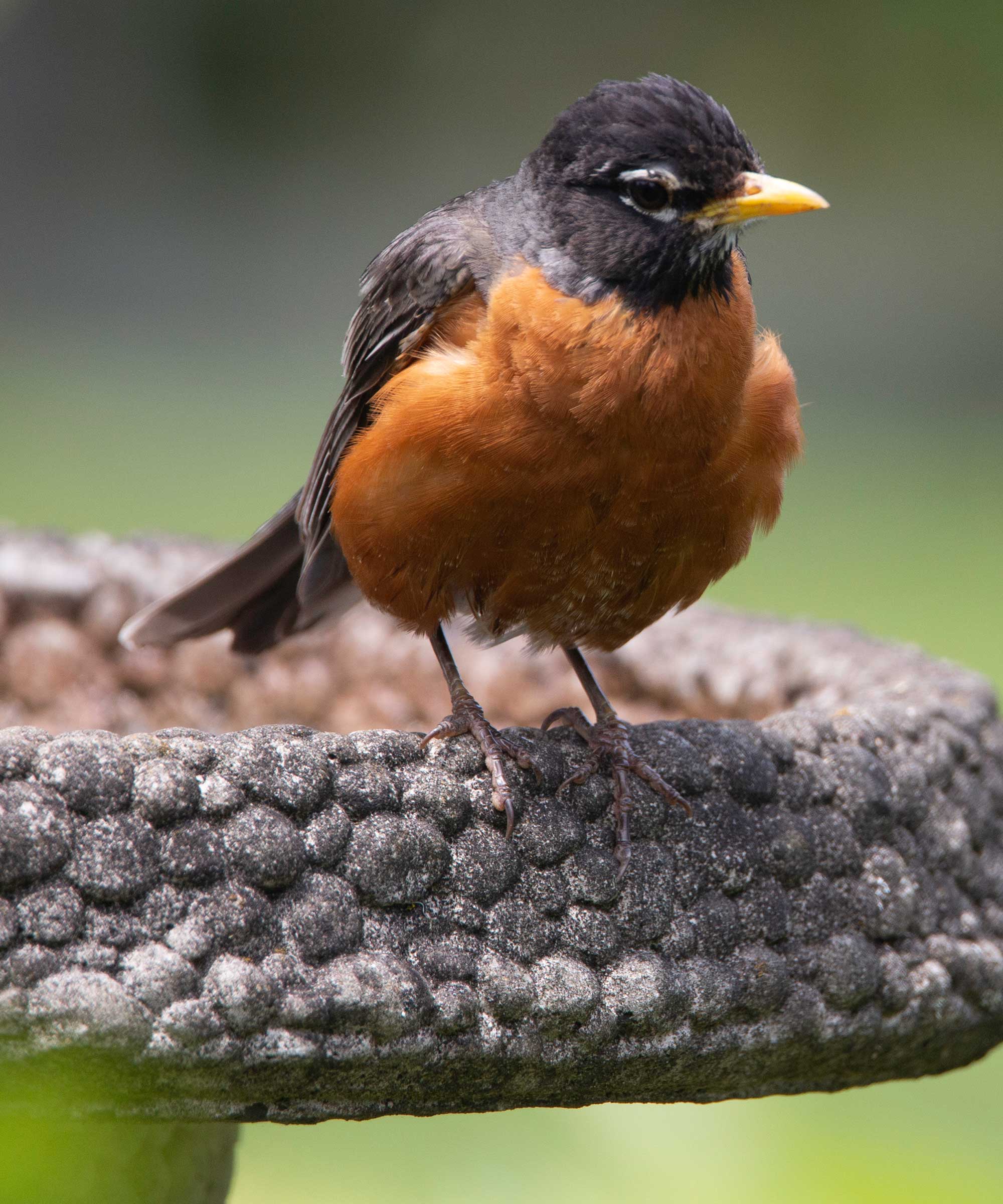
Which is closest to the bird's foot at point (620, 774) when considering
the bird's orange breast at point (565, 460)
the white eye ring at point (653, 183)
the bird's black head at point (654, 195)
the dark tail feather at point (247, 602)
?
the bird's orange breast at point (565, 460)

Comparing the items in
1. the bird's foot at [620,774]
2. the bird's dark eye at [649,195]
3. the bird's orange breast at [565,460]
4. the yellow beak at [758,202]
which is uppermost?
the bird's dark eye at [649,195]

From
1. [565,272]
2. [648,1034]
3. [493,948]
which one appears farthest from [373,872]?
[565,272]

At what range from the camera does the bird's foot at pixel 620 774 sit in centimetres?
176

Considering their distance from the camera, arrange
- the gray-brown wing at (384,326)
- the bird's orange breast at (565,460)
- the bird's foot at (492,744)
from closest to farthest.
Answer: the bird's foot at (492,744) → the bird's orange breast at (565,460) → the gray-brown wing at (384,326)

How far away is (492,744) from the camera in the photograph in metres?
1.82

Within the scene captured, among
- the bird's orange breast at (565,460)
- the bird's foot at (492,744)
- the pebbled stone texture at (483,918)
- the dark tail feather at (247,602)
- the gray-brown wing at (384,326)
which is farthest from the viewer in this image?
the dark tail feather at (247,602)

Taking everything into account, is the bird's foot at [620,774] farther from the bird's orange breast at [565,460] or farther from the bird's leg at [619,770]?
the bird's orange breast at [565,460]

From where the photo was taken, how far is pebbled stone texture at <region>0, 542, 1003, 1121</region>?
4.29 feet

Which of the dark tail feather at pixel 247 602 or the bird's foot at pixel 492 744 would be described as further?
the dark tail feather at pixel 247 602

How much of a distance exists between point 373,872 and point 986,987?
0.99 m

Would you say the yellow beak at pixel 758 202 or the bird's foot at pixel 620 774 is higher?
the yellow beak at pixel 758 202

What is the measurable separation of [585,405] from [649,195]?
0.34m

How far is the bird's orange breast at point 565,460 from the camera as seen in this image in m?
1.94

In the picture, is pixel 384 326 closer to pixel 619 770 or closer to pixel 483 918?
pixel 619 770
